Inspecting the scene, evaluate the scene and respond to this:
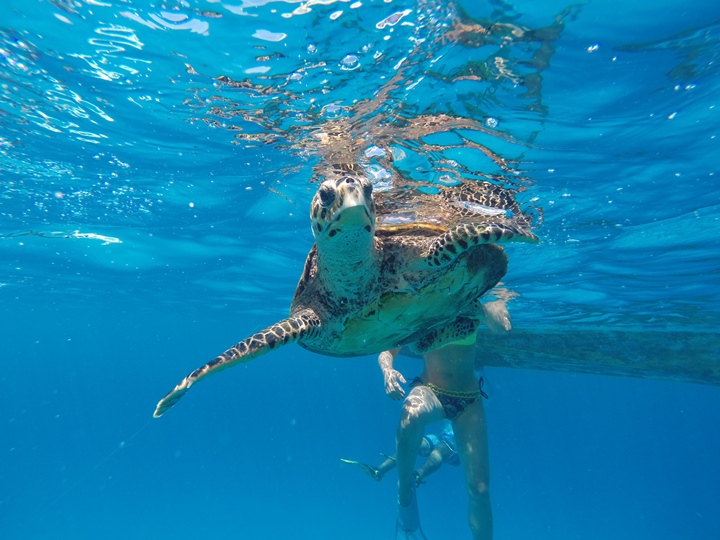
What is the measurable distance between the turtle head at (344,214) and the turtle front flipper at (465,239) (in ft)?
2.63

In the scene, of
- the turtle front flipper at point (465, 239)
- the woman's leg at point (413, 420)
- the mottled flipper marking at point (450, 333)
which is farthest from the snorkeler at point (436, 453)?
the turtle front flipper at point (465, 239)

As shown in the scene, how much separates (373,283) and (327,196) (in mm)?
1554

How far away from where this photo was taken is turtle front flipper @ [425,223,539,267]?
4.65m

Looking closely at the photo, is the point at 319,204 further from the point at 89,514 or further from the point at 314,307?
the point at 89,514

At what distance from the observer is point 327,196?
171 inches

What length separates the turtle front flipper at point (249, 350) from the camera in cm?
432

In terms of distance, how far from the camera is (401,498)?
1035 centimetres

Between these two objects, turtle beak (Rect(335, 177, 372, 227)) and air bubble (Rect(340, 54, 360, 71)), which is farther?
air bubble (Rect(340, 54, 360, 71))

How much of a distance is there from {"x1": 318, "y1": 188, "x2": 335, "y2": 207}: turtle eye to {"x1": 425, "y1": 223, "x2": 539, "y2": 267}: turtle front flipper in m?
1.40

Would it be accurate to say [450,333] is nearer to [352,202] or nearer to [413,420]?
[413,420]

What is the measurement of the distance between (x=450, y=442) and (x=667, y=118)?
1154 cm

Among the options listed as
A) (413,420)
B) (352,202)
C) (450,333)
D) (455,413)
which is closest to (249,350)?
(352,202)

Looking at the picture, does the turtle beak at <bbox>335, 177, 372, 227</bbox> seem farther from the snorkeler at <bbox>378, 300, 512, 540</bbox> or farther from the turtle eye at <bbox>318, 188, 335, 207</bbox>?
the snorkeler at <bbox>378, 300, 512, 540</bbox>

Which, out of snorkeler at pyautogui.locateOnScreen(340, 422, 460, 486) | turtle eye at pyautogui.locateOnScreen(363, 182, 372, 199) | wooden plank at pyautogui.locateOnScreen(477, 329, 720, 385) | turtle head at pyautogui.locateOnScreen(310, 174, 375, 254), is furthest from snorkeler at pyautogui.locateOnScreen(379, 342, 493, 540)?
wooden plank at pyautogui.locateOnScreen(477, 329, 720, 385)
